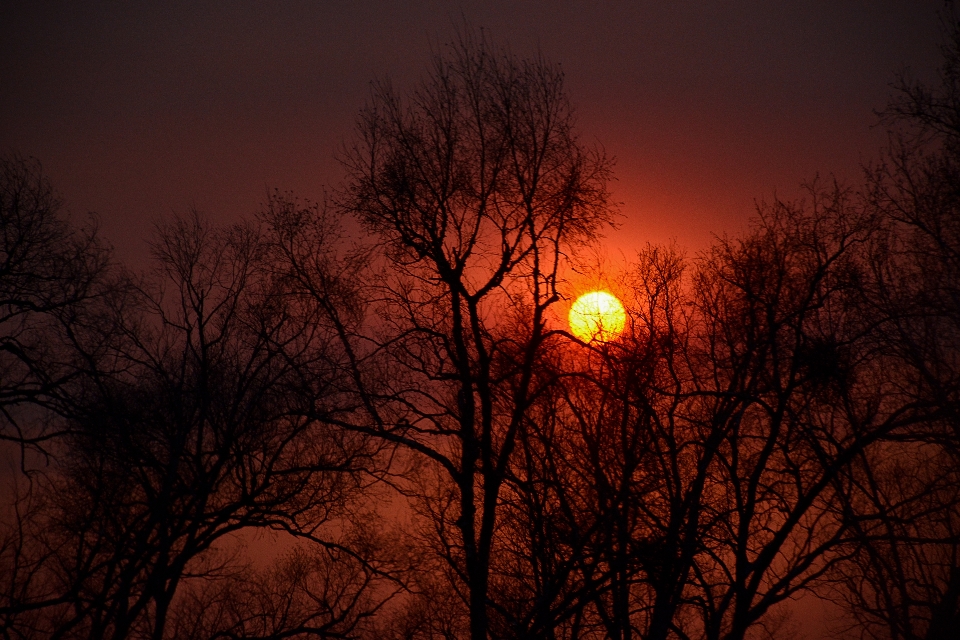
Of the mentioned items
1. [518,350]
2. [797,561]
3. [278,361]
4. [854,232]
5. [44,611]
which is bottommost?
[797,561]

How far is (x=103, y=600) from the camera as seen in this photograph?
620 inches

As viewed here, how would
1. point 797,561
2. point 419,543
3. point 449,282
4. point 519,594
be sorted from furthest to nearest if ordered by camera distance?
point 419,543
point 519,594
point 797,561
point 449,282

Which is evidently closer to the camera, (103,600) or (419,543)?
(103,600)

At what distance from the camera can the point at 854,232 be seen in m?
14.5

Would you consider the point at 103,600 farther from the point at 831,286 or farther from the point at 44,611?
the point at 831,286

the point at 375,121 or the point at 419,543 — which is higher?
the point at 375,121

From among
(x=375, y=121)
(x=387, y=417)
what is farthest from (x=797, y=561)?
(x=375, y=121)

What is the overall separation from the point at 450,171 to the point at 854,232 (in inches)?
296

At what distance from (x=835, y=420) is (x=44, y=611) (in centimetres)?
1937

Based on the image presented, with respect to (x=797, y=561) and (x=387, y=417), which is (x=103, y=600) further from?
(x=797, y=561)

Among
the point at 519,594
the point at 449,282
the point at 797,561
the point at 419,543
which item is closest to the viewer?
the point at 449,282

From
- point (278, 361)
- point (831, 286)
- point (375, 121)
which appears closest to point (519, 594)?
point (278, 361)

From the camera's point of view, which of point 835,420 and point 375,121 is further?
point 835,420

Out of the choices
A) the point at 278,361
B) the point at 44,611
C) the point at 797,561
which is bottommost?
the point at 797,561
